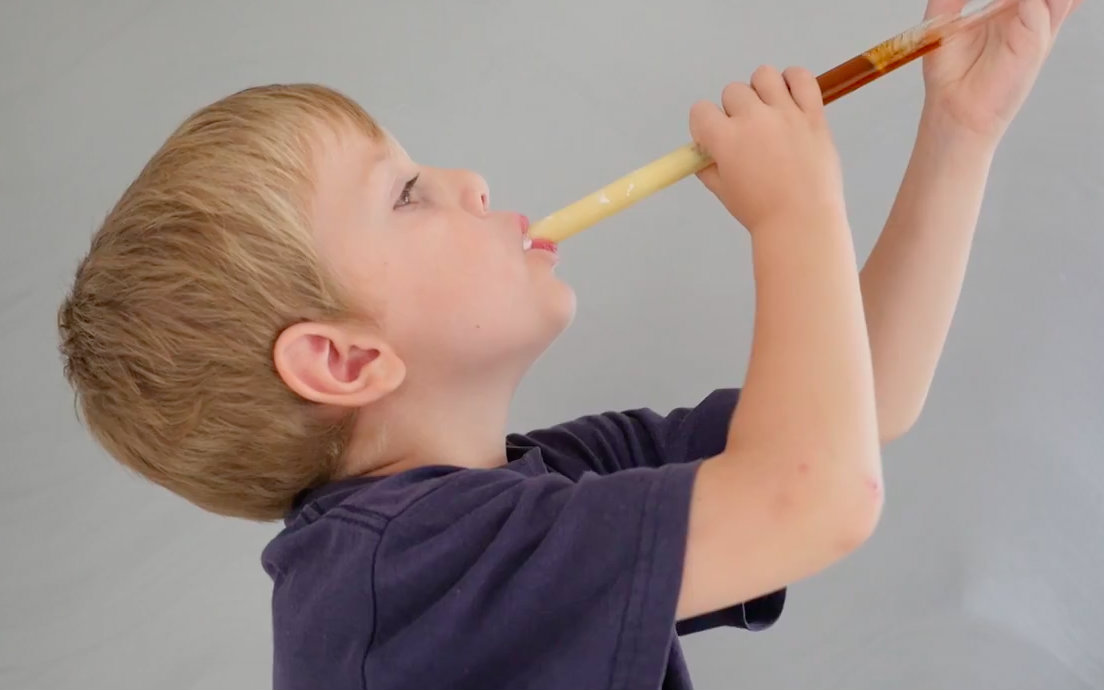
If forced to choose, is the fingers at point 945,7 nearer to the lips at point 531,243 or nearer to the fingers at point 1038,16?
the fingers at point 1038,16

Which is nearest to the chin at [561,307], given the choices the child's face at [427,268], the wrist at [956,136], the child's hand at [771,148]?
the child's face at [427,268]

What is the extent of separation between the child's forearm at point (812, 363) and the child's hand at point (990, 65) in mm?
168

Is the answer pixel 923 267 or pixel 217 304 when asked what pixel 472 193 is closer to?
pixel 217 304

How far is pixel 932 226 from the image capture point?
1.89 ft

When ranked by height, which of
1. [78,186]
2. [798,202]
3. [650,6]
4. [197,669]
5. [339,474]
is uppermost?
[650,6]

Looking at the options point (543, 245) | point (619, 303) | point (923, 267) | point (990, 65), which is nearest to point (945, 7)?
point (990, 65)

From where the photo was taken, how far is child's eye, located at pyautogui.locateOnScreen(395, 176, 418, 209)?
1.76 ft

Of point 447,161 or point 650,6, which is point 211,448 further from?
point 650,6

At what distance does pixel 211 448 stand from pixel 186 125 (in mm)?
170

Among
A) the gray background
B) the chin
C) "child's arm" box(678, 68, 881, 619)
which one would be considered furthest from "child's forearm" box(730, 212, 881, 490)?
the gray background

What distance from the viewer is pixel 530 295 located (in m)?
0.54

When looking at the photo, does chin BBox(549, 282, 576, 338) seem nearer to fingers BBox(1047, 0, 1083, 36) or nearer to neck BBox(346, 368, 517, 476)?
neck BBox(346, 368, 517, 476)

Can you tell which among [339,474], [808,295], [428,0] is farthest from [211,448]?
[428,0]

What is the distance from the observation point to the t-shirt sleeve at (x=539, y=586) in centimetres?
39
